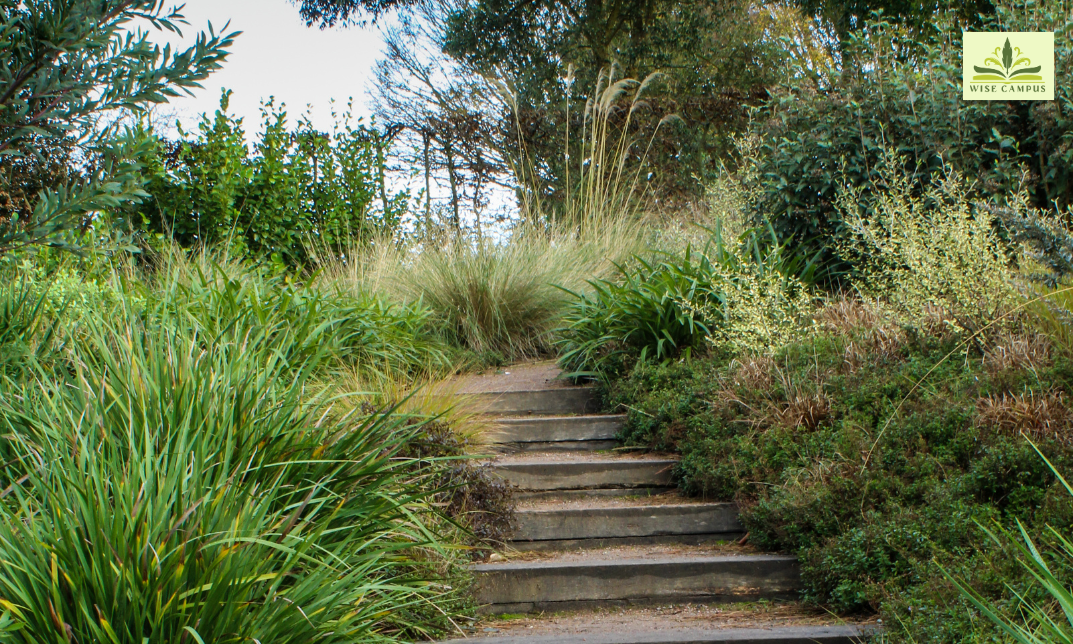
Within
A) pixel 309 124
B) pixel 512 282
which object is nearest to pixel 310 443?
pixel 512 282

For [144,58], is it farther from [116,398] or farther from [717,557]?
[717,557]

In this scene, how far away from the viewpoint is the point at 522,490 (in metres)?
4.53

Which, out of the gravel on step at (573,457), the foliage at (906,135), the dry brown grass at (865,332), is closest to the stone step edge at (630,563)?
the gravel on step at (573,457)

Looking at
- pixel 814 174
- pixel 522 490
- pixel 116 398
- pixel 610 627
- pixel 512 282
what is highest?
pixel 814 174

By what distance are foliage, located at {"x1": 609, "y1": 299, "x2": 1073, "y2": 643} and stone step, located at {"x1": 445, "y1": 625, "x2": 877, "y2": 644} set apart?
190 mm

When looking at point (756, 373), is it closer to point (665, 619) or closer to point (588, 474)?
point (588, 474)

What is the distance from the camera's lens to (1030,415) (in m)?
3.30

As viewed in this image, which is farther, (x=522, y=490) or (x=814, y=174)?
(x=814, y=174)

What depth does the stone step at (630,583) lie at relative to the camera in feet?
11.6

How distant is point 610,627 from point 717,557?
71 centimetres

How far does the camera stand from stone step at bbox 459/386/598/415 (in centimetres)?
574

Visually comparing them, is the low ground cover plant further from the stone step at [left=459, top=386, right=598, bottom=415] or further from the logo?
the logo

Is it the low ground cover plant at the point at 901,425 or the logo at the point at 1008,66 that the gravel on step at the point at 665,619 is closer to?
the low ground cover plant at the point at 901,425

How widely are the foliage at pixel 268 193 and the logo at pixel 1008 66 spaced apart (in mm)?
5785
